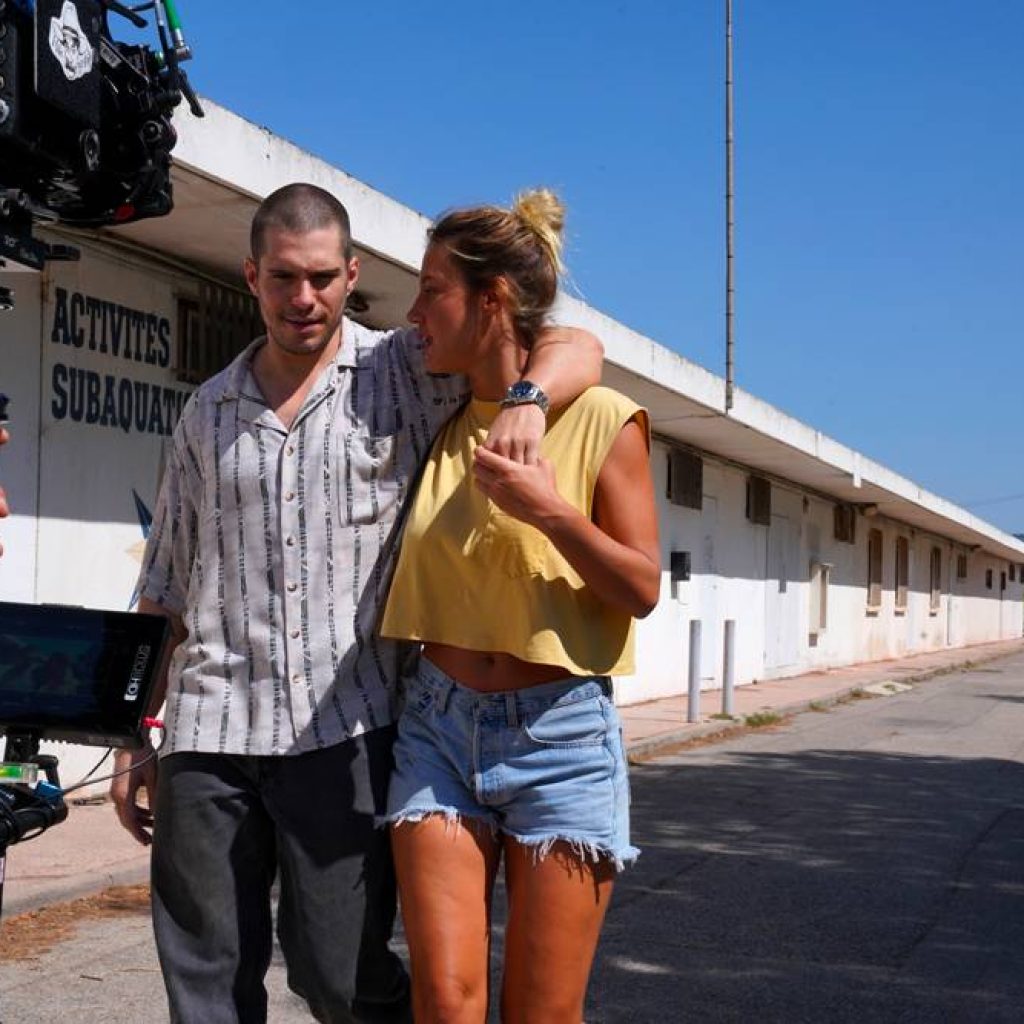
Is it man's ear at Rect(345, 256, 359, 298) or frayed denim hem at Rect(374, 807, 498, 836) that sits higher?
man's ear at Rect(345, 256, 359, 298)

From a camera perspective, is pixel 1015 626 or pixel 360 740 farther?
pixel 1015 626

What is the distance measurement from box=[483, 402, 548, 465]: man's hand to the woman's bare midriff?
0.36m

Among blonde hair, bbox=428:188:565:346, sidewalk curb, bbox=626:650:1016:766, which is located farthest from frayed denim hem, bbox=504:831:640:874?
sidewalk curb, bbox=626:650:1016:766

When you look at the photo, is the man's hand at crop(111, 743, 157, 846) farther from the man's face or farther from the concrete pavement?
the concrete pavement

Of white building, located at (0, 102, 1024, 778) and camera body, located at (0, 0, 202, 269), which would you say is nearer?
camera body, located at (0, 0, 202, 269)

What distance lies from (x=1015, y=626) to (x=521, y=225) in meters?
60.2

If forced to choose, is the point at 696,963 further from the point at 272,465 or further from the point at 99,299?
the point at 99,299

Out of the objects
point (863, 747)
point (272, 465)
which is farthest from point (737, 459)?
point (272, 465)

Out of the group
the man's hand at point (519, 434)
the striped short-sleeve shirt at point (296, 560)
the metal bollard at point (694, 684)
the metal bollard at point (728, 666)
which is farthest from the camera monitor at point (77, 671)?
the metal bollard at point (728, 666)

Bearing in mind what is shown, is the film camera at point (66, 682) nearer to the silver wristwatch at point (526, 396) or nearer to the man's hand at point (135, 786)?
the man's hand at point (135, 786)

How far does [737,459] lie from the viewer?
20172 mm

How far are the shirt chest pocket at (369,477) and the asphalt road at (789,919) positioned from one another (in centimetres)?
236

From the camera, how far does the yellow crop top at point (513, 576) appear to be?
2541 millimetres

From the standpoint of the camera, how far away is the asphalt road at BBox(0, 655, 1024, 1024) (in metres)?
4.71
